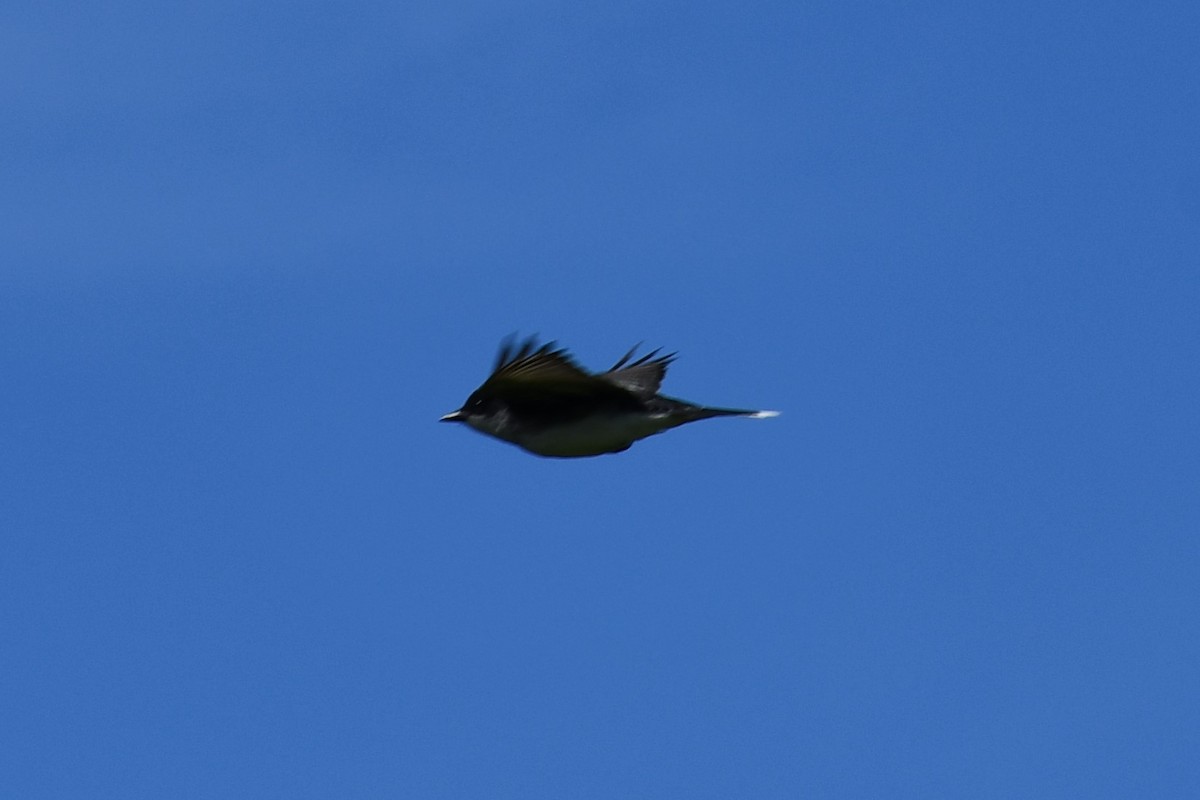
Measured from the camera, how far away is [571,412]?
2384cm

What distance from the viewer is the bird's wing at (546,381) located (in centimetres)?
2303

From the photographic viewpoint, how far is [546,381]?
23.4m

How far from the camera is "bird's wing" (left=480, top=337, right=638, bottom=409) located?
75.6 feet

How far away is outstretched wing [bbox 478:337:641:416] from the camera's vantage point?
2305 centimetres

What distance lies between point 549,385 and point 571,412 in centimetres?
49

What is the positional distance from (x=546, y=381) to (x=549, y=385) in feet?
0.26

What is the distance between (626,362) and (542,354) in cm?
418

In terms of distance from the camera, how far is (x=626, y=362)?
2703 centimetres

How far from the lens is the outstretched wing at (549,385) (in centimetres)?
2305

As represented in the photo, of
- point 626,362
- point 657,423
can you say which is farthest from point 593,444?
point 626,362

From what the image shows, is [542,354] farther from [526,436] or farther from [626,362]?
[626,362]

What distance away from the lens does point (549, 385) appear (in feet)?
77.1

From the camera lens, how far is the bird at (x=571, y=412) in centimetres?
2348

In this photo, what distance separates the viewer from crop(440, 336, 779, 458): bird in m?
23.5
